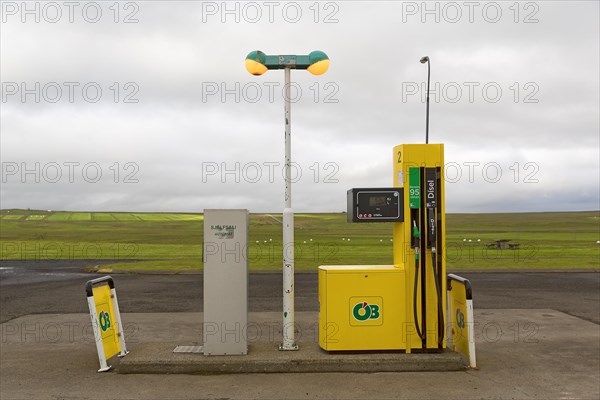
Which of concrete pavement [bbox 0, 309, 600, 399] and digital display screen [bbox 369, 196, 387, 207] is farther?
digital display screen [bbox 369, 196, 387, 207]

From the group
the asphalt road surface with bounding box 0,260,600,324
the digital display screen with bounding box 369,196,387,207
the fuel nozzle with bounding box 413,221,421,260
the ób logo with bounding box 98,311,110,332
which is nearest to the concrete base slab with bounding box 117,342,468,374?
the ób logo with bounding box 98,311,110,332

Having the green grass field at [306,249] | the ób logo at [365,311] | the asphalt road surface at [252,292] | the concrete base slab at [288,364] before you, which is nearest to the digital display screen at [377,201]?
the ób logo at [365,311]

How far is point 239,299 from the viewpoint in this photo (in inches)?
278

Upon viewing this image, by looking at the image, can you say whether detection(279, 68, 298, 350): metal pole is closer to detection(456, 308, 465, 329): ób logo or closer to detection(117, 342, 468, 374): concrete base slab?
detection(117, 342, 468, 374): concrete base slab

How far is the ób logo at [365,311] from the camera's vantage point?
23.5 feet

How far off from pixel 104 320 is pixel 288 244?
2.80 m

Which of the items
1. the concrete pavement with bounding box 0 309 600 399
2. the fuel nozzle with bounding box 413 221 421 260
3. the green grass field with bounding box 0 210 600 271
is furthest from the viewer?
the green grass field with bounding box 0 210 600 271

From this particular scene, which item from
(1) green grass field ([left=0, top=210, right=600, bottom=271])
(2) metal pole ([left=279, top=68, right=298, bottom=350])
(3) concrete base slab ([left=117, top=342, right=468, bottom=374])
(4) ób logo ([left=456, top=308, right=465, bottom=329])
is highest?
(2) metal pole ([left=279, top=68, right=298, bottom=350])

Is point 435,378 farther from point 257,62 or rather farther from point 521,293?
→ point 521,293

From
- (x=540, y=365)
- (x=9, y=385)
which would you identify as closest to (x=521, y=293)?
(x=540, y=365)

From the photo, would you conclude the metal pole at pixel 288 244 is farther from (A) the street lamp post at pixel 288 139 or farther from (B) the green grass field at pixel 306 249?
(B) the green grass field at pixel 306 249

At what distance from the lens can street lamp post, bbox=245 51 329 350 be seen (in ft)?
23.4

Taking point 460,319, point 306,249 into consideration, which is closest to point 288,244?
point 460,319

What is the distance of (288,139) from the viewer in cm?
728
